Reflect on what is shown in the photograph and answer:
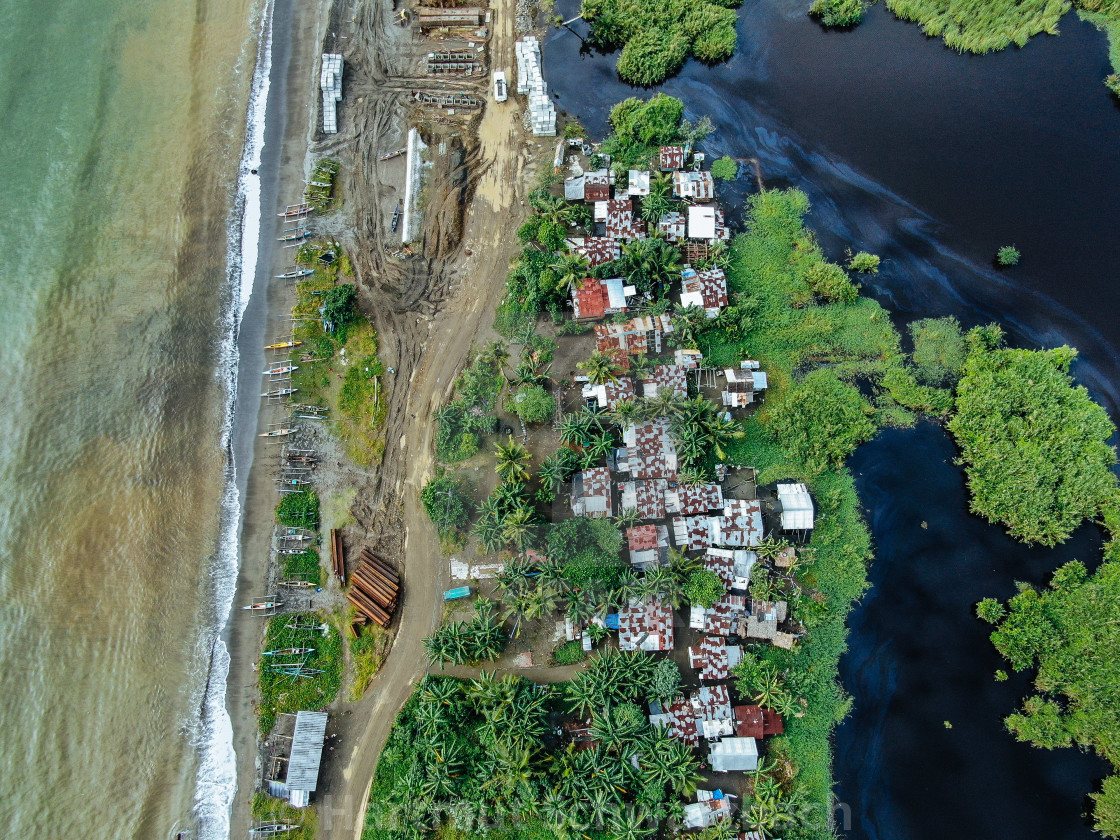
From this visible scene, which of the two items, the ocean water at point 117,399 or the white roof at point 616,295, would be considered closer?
the ocean water at point 117,399

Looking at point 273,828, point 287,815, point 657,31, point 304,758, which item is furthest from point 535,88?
point 273,828

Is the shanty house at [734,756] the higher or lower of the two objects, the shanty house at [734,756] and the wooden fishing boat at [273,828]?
the higher

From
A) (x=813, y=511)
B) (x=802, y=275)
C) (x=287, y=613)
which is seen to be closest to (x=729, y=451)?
(x=813, y=511)

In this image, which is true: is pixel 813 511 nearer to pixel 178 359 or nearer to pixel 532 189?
pixel 532 189

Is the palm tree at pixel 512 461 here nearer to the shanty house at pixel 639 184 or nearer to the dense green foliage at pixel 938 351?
the shanty house at pixel 639 184

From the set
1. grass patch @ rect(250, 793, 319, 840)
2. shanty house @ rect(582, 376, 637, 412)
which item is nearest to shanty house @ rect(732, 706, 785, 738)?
shanty house @ rect(582, 376, 637, 412)

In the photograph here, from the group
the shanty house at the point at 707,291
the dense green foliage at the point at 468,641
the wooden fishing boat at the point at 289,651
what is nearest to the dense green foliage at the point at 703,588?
the dense green foliage at the point at 468,641

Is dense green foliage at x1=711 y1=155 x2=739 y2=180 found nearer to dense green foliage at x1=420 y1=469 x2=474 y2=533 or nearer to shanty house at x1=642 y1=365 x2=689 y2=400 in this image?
shanty house at x1=642 y1=365 x2=689 y2=400
